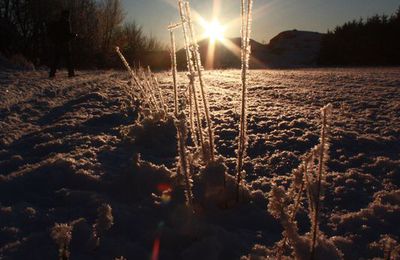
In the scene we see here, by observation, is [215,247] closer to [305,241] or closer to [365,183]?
[305,241]

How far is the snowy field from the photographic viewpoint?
4.20 ft

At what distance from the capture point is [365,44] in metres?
10.5

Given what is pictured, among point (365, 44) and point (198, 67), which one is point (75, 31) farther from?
point (198, 67)

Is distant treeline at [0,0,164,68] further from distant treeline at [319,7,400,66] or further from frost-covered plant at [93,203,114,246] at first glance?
frost-covered plant at [93,203,114,246]

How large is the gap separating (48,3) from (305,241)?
59.7 feet

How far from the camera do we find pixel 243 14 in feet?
4.61

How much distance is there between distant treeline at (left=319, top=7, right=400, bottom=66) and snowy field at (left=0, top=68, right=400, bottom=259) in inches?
297

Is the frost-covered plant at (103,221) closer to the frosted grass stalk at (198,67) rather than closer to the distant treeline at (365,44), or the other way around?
the frosted grass stalk at (198,67)

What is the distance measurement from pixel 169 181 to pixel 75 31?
17.8 meters

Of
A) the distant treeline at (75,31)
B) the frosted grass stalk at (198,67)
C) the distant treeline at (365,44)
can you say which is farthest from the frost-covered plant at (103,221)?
the distant treeline at (75,31)

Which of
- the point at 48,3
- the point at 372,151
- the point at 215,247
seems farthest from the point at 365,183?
the point at 48,3

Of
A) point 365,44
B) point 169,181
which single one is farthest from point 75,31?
point 169,181

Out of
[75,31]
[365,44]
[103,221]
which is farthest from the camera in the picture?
[75,31]

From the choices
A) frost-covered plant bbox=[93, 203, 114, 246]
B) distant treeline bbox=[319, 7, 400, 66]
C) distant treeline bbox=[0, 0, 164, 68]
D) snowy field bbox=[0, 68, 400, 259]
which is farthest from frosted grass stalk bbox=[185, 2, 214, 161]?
distant treeline bbox=[0, 0, 164, 68]
